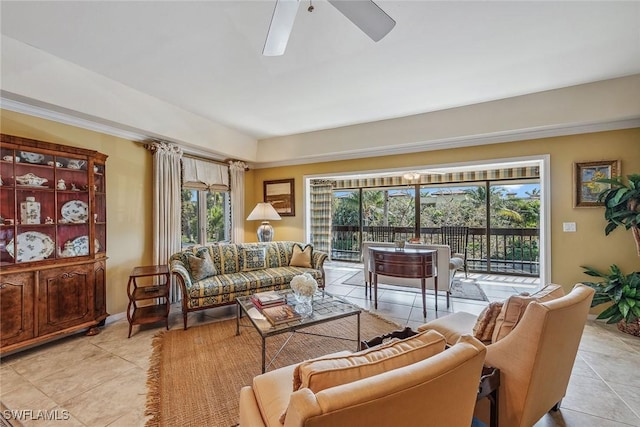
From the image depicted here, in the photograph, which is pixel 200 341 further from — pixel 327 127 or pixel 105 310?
pixel 327 127

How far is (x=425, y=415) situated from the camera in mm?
825

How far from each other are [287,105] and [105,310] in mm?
3390

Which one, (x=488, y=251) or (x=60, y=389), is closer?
(x=60, y=389)

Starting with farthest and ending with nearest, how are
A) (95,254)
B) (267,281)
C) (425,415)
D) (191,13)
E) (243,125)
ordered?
1. (243,125)
2. (267,281)
3. (95,254)
4. (191,13)
5. (425,415)

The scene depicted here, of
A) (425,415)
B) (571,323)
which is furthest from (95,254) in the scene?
(571,323)

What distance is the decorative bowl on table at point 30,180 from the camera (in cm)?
252

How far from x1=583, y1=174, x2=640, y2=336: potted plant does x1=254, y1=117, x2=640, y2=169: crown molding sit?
695 mm

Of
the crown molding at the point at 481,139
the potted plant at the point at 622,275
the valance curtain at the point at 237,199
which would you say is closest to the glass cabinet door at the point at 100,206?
the valance curtain at the point at 237,199

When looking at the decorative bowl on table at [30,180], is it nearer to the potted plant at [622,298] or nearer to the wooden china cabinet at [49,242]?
the wooden china cabinet at [49,242]

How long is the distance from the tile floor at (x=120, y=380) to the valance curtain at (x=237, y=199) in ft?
6.94

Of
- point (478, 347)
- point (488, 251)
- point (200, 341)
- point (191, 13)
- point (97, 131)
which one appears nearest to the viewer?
point (478, 347)

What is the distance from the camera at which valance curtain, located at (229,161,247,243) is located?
5039 millimetres

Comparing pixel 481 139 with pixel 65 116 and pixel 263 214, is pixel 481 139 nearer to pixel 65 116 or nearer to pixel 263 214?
pixel 263 214

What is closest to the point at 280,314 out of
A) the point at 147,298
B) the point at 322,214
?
the point at 147,298
